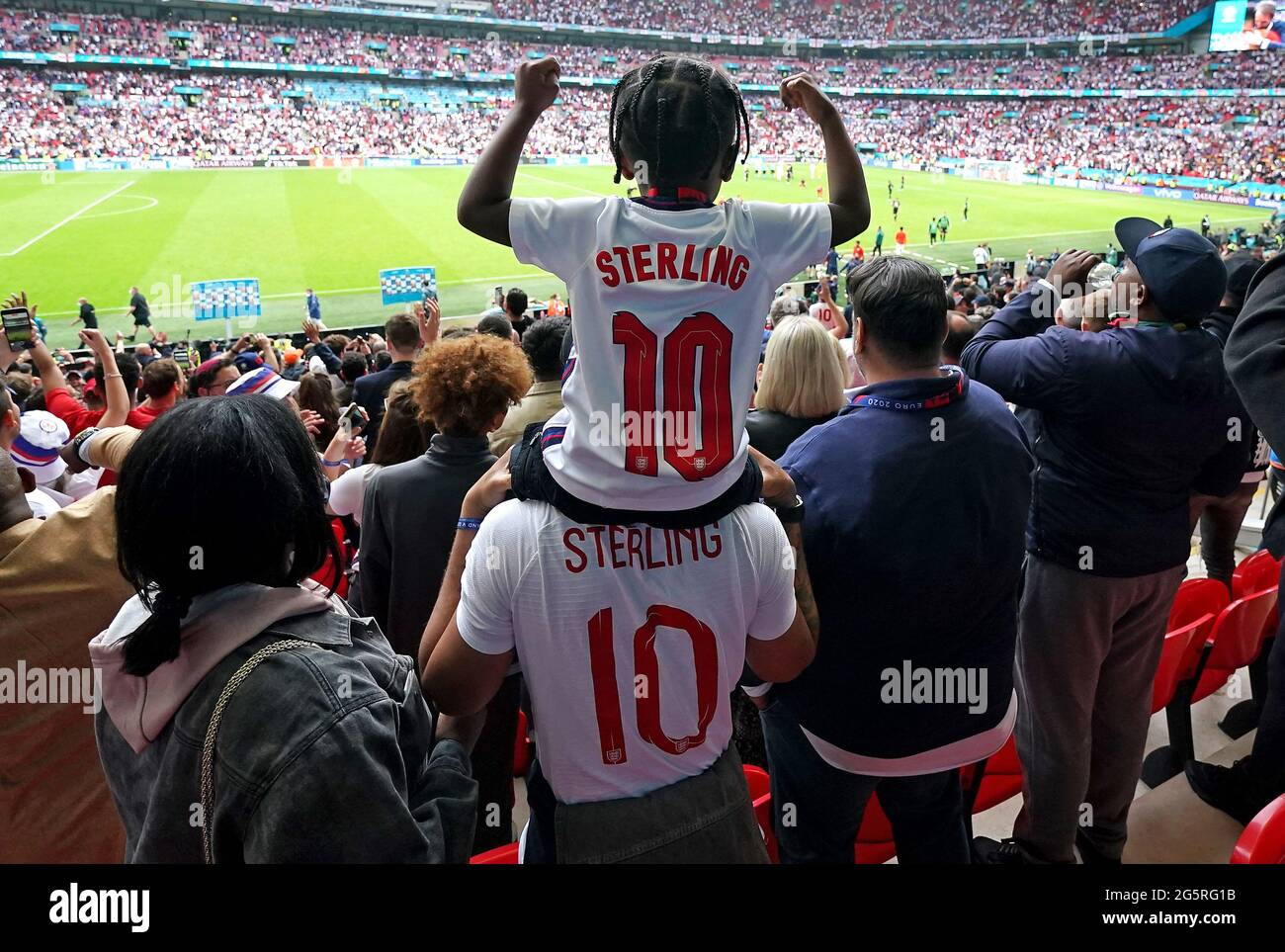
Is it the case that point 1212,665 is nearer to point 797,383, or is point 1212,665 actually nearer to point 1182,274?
point 1182,274

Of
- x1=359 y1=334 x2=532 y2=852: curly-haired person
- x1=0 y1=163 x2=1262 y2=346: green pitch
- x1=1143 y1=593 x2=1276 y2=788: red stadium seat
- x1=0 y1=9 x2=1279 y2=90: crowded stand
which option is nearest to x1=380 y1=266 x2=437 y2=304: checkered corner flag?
x1=0 y1=163 x2=1262 y2=346: green pitch

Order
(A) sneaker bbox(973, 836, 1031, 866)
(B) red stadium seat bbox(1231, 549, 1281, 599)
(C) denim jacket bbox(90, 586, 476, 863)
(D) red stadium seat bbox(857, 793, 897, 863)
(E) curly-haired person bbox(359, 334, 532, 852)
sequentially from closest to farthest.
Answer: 1. (C) denim jacket bbox(90, 586, 476, 863)
2. (D) red stadium seat bbox(857, 793, 897, 863)
3. (E) curly-haired person bbox(359, 334, 532, 852)
4. (A) sneaker bbox(973, 836, 1031, 866)
5. (B) red stadium seat bbox(1231, 549, 1281, 599)

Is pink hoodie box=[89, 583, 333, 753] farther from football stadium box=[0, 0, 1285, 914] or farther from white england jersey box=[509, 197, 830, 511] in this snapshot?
white england jersey box=[509, 197, 830, 511]

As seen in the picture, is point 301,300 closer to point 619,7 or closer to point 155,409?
point 155,409

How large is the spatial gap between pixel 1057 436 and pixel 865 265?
1141mm

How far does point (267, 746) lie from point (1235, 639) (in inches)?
162

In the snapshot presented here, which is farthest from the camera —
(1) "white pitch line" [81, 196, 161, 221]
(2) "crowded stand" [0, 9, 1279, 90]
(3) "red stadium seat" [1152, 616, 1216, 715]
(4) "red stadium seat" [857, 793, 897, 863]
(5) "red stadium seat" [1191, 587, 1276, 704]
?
(2) "crowded stand" [0, 9, 1279, 90]

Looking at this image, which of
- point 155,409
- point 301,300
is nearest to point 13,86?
point 301,300

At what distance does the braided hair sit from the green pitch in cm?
2060

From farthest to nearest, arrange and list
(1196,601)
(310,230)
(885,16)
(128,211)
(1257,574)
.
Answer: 1. (885,16)
2. (128,211)
3. (310,230)
4. (1257,574)
5. (1196,601)

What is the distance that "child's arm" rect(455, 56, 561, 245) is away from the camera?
1.79m

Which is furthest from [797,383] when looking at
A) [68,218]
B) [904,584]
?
[68,218]

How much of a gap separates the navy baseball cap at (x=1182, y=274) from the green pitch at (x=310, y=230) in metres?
20.4

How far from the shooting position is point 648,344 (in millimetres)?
1708
